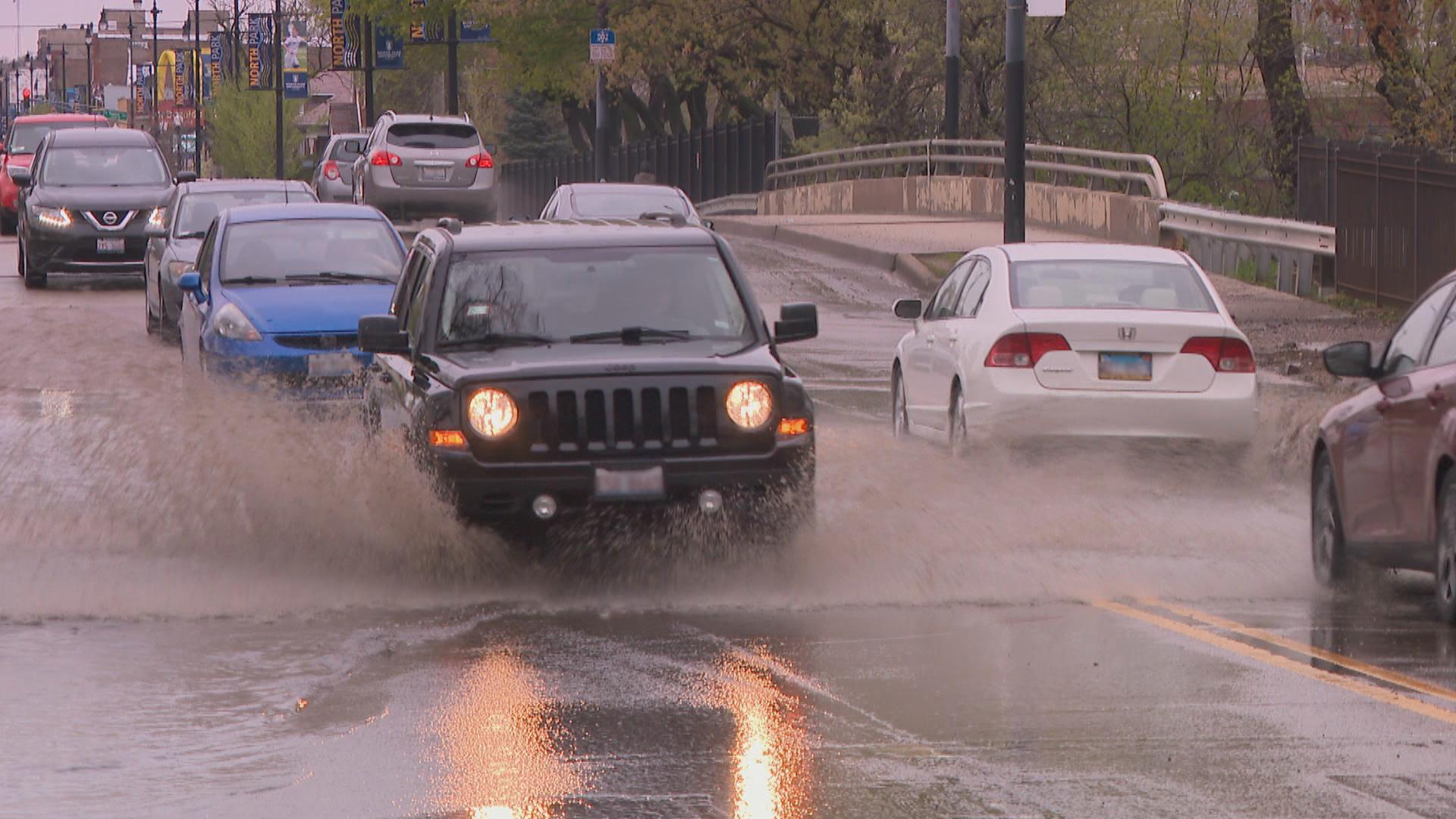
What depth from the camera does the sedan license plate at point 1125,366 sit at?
46.4 feet

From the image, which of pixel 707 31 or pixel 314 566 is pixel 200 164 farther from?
pixel 314 566

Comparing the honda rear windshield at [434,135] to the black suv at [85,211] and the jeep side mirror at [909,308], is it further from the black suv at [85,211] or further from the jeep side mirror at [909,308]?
the jeep side mirror at [909,308]

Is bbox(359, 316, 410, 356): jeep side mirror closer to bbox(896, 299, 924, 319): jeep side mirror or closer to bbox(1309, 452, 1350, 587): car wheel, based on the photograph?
bbox(1309, 452, 1350, 587): car wheel

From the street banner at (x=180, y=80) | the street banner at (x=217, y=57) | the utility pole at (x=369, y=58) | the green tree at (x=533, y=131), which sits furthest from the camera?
the street banner at (x=180, y=80)

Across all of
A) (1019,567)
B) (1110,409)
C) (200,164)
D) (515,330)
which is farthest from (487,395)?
(200,164)

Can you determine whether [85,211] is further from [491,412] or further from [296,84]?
[296,84]

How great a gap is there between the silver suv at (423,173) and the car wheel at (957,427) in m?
22.6

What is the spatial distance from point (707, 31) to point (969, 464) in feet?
131

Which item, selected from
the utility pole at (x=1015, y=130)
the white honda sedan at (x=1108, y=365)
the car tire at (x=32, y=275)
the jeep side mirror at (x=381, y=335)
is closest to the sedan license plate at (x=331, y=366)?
the white honda sedan at (x=1108, y=365)

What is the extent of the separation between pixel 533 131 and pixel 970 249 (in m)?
60.8

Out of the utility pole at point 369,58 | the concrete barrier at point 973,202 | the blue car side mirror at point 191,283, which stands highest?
the utility pole at point 369,58

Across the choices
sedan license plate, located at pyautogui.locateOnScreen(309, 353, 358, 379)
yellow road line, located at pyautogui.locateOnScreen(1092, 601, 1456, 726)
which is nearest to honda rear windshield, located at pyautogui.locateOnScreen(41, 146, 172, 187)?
sedan license plate, located at pyautogui.locateOnScreen(309, 353, 358, 379)

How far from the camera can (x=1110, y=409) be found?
1409cm

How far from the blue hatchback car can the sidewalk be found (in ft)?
25.9
